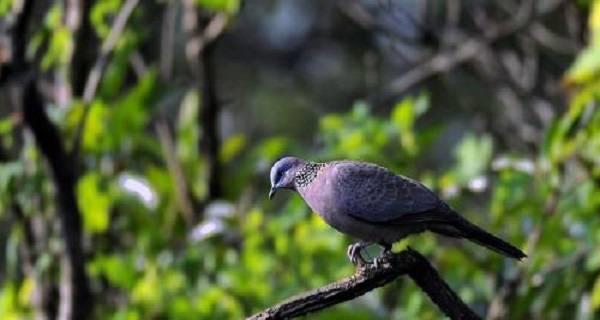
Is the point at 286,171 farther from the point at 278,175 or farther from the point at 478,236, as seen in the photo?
the point at 478,236

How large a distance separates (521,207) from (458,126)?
7.10 m

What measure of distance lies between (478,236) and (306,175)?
381 mm

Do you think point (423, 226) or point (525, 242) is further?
point (525, 242)

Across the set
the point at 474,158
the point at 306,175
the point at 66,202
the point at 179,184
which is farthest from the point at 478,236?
the point at 179,184

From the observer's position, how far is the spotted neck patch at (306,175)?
3.24 metres

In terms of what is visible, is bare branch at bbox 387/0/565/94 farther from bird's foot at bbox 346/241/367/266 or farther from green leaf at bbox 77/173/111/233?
bird's foot at bbox 346/241/367/266

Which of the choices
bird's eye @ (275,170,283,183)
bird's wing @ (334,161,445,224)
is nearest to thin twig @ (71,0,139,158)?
bird's eye @ (275,170,283,183)

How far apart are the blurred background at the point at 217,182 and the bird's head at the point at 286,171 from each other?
5.42 feet

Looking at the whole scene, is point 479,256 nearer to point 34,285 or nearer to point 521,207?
point 521,207

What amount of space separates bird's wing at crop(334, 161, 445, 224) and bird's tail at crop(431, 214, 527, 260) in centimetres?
5

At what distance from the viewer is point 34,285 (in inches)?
251

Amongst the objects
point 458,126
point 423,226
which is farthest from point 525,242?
point 458,126

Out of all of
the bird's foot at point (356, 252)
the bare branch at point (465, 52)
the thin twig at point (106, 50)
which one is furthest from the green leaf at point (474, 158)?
the bird's foot at point (356, 252)

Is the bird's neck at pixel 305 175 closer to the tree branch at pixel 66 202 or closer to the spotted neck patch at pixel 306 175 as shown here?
the spotted neck patch at pixel 306 175
